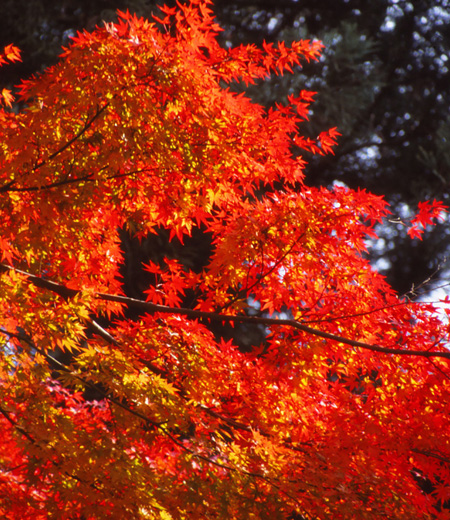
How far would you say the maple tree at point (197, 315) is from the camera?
125 inches

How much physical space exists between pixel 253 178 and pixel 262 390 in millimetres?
1769

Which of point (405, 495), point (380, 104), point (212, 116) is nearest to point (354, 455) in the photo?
point (405, 495)

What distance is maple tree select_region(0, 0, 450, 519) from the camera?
10.4ft

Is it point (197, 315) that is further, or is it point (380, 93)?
point (380, 93)

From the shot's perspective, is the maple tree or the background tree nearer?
the maple tree

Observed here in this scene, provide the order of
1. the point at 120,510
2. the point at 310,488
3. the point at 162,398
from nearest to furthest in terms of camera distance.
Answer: the point at 120,510
the point at 310,488
the point at 162,398

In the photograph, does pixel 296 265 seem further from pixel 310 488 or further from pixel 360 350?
pixel 310 488

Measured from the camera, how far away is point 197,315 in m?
3.83

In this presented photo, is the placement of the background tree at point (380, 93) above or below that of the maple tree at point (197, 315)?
above

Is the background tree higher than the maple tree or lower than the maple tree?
higher

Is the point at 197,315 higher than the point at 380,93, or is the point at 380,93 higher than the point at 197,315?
the point at 380,93

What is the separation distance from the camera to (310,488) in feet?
10.7

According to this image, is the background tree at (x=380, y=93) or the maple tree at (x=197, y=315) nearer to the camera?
the maple tree at (x=197, y=315)

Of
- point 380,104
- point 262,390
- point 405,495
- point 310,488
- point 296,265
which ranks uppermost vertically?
point 380,104
